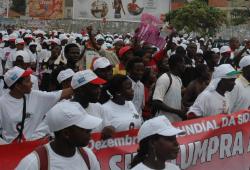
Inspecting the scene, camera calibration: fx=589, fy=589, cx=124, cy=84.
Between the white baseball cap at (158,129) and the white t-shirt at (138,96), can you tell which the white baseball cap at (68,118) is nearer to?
the white baseball cap at (158,129)

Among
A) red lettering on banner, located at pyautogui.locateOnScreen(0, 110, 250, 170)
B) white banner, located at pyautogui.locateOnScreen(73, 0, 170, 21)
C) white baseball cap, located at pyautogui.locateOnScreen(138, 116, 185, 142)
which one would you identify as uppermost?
white banner, located at pyautogui.locateOnScreen(73, 0, 170, 21)

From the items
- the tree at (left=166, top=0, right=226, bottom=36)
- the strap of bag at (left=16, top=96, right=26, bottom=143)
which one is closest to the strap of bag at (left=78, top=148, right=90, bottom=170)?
the strap of bag at (left=16, top=96, right=26, bottom=143)

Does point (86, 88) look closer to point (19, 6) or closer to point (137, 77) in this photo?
point (137, 77)

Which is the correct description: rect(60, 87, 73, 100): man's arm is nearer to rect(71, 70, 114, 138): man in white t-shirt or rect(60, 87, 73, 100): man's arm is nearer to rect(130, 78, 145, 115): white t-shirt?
rect(71, 70, 114, 138): man in white t-shirt

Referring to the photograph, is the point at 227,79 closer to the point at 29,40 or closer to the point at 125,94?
the point at 125,94

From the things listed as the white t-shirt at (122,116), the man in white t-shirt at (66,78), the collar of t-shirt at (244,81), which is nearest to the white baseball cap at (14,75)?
the white t-shirt at (122,116)

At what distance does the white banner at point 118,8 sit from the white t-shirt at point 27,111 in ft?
154

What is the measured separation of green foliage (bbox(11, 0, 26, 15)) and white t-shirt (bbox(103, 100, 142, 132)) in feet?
255

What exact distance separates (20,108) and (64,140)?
206 cm

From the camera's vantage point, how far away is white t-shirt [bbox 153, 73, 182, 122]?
276 inches

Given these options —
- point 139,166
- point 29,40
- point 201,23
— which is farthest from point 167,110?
point 201,23

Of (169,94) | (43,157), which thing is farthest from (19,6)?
(43,157)

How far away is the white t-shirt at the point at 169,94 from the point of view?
23.0ft

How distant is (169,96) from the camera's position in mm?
7094
